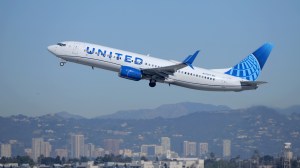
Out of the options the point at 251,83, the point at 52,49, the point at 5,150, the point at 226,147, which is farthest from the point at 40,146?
the point at 251,83

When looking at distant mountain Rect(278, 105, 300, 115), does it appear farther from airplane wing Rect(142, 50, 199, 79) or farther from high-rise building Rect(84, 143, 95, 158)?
airplane wing Rect(142, 50, 199, 79)

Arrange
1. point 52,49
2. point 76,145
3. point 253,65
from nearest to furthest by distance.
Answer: point 52,49
point 253,65
point 76,145

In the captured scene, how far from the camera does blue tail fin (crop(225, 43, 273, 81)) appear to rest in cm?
8306

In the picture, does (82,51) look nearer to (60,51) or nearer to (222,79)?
(60,51)

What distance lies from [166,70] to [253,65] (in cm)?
1726

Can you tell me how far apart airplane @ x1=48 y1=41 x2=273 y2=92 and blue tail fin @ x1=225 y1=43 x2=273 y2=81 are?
3486 millimetres

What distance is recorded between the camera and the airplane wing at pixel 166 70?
236 feet

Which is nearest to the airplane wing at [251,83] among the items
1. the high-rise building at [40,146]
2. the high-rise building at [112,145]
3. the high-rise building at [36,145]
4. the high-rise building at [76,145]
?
the high-rise building at [36,145]

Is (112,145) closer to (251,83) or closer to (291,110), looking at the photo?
(291,110)

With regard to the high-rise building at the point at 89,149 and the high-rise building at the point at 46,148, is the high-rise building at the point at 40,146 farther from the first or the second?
the high-rise building at the point at 89,149

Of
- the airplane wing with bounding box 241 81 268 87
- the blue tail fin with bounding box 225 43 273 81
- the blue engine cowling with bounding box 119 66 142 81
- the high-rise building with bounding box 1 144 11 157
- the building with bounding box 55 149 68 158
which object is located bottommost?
the building with bounding box 55 149 68 158

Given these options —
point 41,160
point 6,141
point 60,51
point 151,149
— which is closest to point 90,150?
point 151,149

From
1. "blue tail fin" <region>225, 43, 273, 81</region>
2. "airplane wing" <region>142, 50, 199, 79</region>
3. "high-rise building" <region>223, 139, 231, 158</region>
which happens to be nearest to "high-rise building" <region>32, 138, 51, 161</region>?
"high-rise building" <region>223, 139, 231, 158</region>

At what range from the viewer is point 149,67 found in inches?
2943
